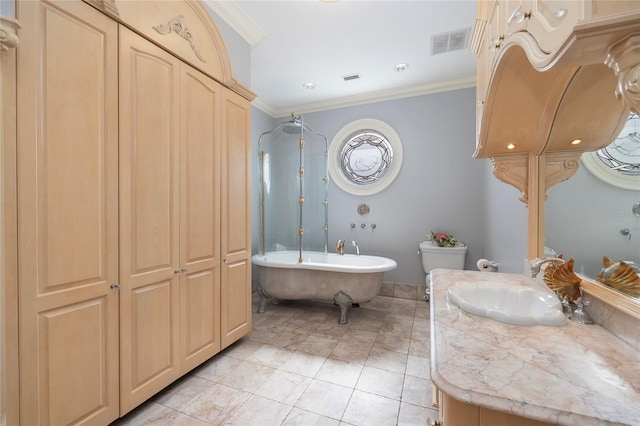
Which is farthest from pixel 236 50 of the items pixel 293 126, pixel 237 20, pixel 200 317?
pixel 200 317

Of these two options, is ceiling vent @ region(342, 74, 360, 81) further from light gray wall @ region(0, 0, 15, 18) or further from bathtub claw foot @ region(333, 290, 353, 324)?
light gray wall @ region(0, 0, 15, 18)

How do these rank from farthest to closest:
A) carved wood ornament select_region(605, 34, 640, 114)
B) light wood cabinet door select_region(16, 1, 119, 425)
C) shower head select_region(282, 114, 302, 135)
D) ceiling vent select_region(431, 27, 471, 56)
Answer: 1. shower head select_region(282, 114, 302, 135)
2. ceiling vent select_region(431, 27, 471, 56)
3. light wood cabinet door select_region(16, 1, 119, 425)
4. carved wood ornament select_region(605, 34, 640, 114)

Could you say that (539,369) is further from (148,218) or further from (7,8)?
(7,8)

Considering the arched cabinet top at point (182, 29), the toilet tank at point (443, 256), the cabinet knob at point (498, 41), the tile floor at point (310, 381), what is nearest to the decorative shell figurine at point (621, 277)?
the cabinet knob at point (498, 41)

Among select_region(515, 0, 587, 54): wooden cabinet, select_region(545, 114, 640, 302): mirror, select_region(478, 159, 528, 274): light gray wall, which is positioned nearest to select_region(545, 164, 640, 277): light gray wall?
select_region(545, 114, 640, 302): mirror

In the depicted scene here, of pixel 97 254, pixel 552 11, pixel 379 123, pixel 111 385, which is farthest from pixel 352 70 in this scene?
pixel 111 385

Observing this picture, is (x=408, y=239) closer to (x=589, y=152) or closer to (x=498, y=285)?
(x=498, y=285)

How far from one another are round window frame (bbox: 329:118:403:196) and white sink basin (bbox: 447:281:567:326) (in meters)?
2.46

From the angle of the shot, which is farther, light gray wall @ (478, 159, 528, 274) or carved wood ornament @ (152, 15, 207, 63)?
light gray wall @ (478, 159, 528, 274)

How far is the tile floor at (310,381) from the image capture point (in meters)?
1.54

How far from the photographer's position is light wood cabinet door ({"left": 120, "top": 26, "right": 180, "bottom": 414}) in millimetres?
1429

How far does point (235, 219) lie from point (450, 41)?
2.62m

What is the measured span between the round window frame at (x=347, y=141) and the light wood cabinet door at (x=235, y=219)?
70.5 inches

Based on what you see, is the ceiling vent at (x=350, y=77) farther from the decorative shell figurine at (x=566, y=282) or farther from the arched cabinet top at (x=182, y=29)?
the decorative shell figurine at (x=566, y=282)
